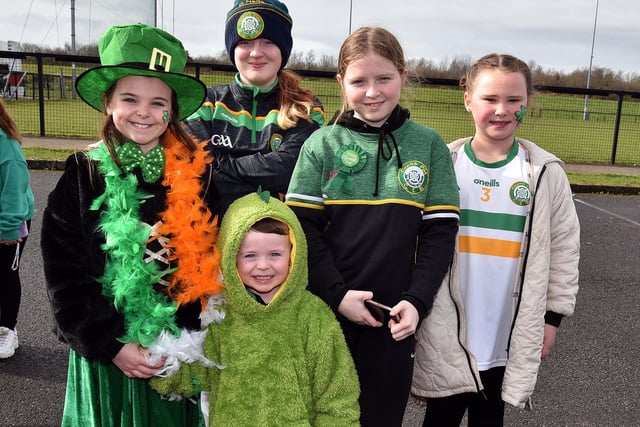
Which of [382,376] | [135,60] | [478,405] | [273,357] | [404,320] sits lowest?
[478,405]

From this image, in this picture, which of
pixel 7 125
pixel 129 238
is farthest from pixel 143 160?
pixel 7 125

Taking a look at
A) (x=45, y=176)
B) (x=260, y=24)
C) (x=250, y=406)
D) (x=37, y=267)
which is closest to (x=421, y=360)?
(x=250, y=406)

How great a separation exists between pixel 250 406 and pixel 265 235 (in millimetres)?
534

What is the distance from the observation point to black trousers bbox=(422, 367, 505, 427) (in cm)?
233

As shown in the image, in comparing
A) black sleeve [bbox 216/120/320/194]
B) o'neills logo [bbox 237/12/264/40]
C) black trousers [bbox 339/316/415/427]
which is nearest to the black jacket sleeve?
black trousers [bbox 339/316/415/427]

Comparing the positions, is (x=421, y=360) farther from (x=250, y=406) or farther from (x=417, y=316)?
(x=250, y=406)

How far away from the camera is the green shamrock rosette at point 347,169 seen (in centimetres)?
200

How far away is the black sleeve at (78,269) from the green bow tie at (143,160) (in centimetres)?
11

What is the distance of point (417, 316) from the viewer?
6.25 feet

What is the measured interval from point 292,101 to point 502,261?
3.47 ft

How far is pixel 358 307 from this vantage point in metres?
1.88

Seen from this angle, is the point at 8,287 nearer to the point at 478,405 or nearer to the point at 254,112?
the point at 254,112

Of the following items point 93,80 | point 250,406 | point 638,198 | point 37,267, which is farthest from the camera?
point 638,198

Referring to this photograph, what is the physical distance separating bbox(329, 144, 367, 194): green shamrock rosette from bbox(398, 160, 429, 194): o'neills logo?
142 millimetres
